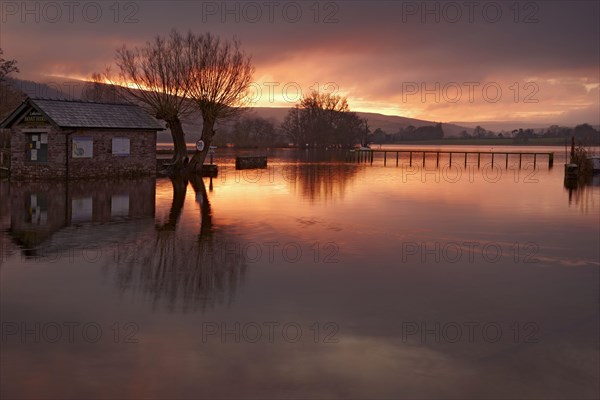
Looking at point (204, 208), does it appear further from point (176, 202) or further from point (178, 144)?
point (178, 144)

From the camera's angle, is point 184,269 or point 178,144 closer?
point 184,269

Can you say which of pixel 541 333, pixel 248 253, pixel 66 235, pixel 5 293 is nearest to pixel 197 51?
pixel 66 235

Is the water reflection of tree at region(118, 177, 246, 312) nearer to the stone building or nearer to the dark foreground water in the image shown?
the dark foreground water

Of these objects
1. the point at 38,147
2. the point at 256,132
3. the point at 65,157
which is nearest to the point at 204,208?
the point at 65,157

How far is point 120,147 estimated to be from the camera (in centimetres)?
3816

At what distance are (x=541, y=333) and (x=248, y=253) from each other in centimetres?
762

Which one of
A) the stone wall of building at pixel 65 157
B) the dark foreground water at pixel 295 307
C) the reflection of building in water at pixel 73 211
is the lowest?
the dark foreground water at pixel 295 307

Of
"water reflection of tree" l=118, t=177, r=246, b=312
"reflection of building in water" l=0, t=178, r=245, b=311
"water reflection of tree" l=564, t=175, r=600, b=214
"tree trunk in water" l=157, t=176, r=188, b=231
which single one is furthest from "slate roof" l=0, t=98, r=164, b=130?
"water reflection of tree" l=564, t=175, r=600, b=214

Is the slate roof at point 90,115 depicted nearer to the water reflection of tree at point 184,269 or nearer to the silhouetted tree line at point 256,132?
the water reflection of tree at point 184,269

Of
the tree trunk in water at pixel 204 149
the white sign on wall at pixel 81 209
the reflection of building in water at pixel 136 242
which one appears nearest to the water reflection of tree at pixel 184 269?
the reflection of building in water at pixel 136 242

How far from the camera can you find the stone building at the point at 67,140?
34.3 metres

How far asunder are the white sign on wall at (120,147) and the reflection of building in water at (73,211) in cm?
453

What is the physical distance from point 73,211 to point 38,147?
15.2 m

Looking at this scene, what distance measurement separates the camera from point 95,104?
37.8 m
